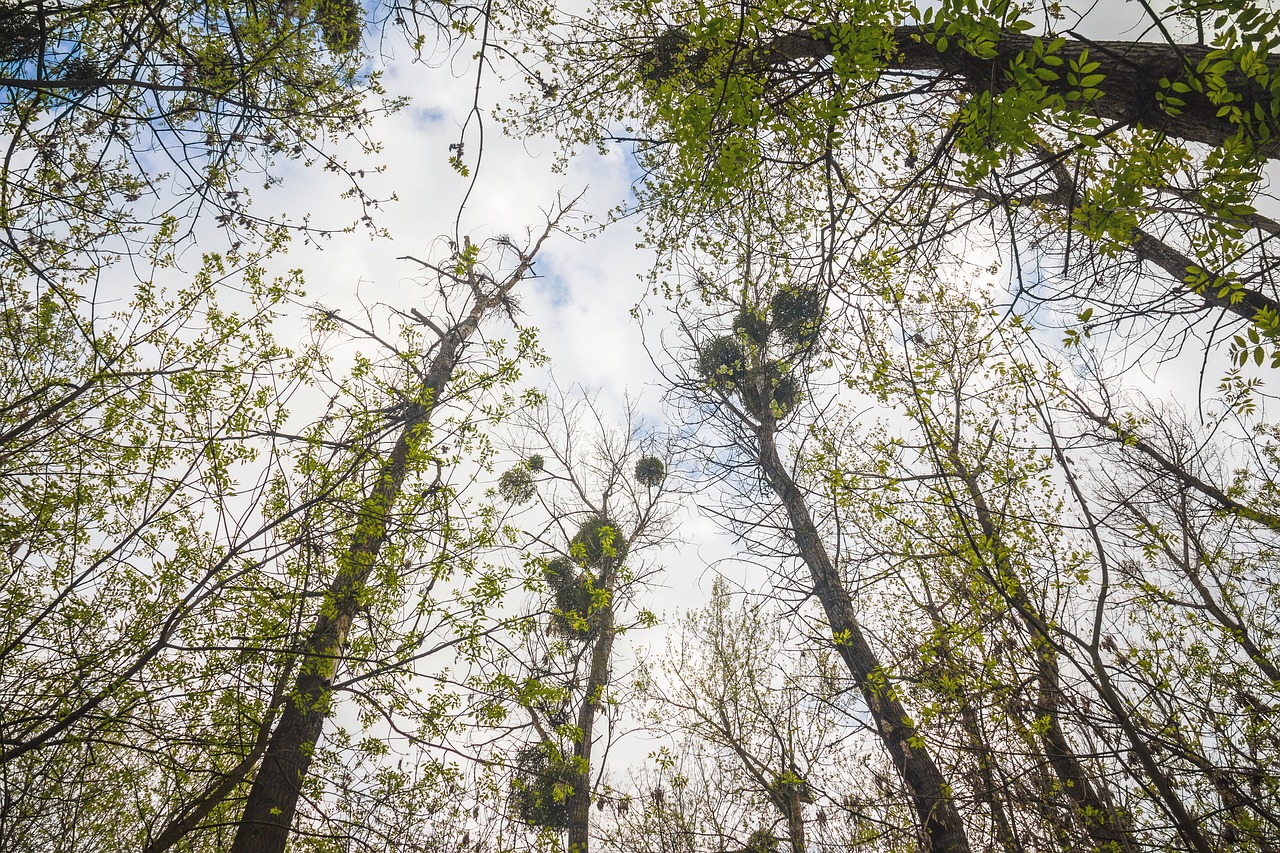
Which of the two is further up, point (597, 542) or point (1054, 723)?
point (597, 542)

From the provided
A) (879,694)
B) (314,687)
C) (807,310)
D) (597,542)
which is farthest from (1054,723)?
(597,542)

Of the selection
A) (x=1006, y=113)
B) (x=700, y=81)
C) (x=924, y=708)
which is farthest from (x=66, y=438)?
(x=924, y=708)

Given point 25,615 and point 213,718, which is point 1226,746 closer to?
point 213,718

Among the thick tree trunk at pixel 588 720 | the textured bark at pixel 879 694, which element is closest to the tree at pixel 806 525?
the textured bark at pixel 879 694

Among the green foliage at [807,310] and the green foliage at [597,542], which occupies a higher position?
the green foliage at [597,542]

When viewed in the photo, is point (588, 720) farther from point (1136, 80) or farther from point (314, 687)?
point (1136, 80)

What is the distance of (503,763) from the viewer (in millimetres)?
4270

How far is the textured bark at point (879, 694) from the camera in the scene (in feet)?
15.0

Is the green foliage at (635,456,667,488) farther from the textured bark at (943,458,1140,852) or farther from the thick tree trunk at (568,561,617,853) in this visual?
the textured bark at (943,458,1140,852)

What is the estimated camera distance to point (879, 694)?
17.8 feet

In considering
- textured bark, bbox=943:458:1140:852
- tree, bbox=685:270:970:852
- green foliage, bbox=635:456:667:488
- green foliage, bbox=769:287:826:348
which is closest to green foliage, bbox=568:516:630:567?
green foliage, bbox=635:456:667:488

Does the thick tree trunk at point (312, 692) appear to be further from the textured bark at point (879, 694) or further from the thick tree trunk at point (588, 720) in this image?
the textured bark at point (879, 694)

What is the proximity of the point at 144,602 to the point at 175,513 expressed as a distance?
0.66 m

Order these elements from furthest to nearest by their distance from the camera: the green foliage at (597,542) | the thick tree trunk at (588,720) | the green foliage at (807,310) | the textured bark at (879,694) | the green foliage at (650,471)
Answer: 1. the green foliage at (650,471)
2. the green foliage at (597,542)
3. the thick tree trunk at (588,720)
4. the textured bark at (879,694)
5. the green foliage at (807,310)
